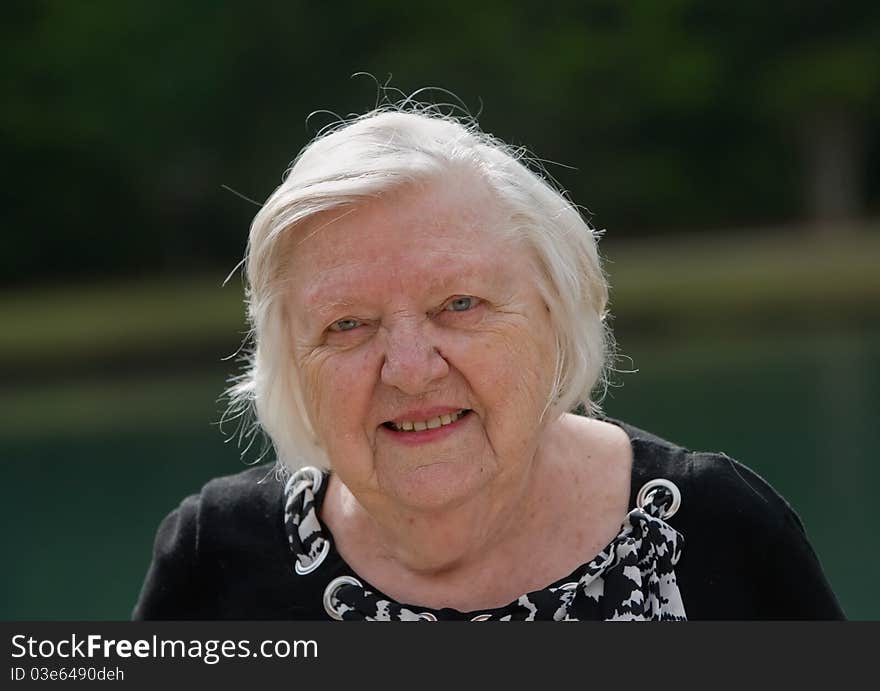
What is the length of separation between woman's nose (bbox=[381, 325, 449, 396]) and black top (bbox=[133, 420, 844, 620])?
38cm

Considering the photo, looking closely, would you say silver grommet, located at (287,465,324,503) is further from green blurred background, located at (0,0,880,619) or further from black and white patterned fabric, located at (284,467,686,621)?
green blurred background, located at (0,0,880,619)

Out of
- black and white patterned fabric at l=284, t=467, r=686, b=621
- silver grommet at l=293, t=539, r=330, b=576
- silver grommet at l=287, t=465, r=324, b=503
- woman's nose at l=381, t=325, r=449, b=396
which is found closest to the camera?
woman's nose at l=381, t=325, r=449, b=396

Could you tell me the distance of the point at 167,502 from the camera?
8898 mm

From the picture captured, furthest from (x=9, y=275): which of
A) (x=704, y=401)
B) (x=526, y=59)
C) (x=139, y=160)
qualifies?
(x=704, y=401)

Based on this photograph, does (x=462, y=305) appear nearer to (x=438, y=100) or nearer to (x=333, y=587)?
(x=333, y=587)

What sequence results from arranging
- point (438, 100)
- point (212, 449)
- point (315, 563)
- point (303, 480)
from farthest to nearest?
point (438, 100), point (212, 449), point (303, 480), point (315, 563)

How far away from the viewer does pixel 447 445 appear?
177cm

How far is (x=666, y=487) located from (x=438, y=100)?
16253mm

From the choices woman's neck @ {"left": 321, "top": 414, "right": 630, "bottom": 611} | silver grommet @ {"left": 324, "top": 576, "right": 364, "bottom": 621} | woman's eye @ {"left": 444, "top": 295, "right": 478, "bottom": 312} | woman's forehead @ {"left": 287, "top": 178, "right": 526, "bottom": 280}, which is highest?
woman's forehead @ {"left": 287, "top": 178, "right": 526, "bottom": 280}

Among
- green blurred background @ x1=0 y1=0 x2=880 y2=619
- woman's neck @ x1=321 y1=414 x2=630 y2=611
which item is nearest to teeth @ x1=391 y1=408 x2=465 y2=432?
woman's neck @ x1=321 y1=414 x2=630 y2=611

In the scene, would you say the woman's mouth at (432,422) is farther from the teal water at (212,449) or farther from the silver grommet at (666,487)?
the teal water at (212,449)

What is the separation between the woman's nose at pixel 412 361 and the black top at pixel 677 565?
0.38 m

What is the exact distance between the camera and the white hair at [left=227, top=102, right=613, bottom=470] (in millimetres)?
1743

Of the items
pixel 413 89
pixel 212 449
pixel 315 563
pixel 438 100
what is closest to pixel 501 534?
pixel 315 563
